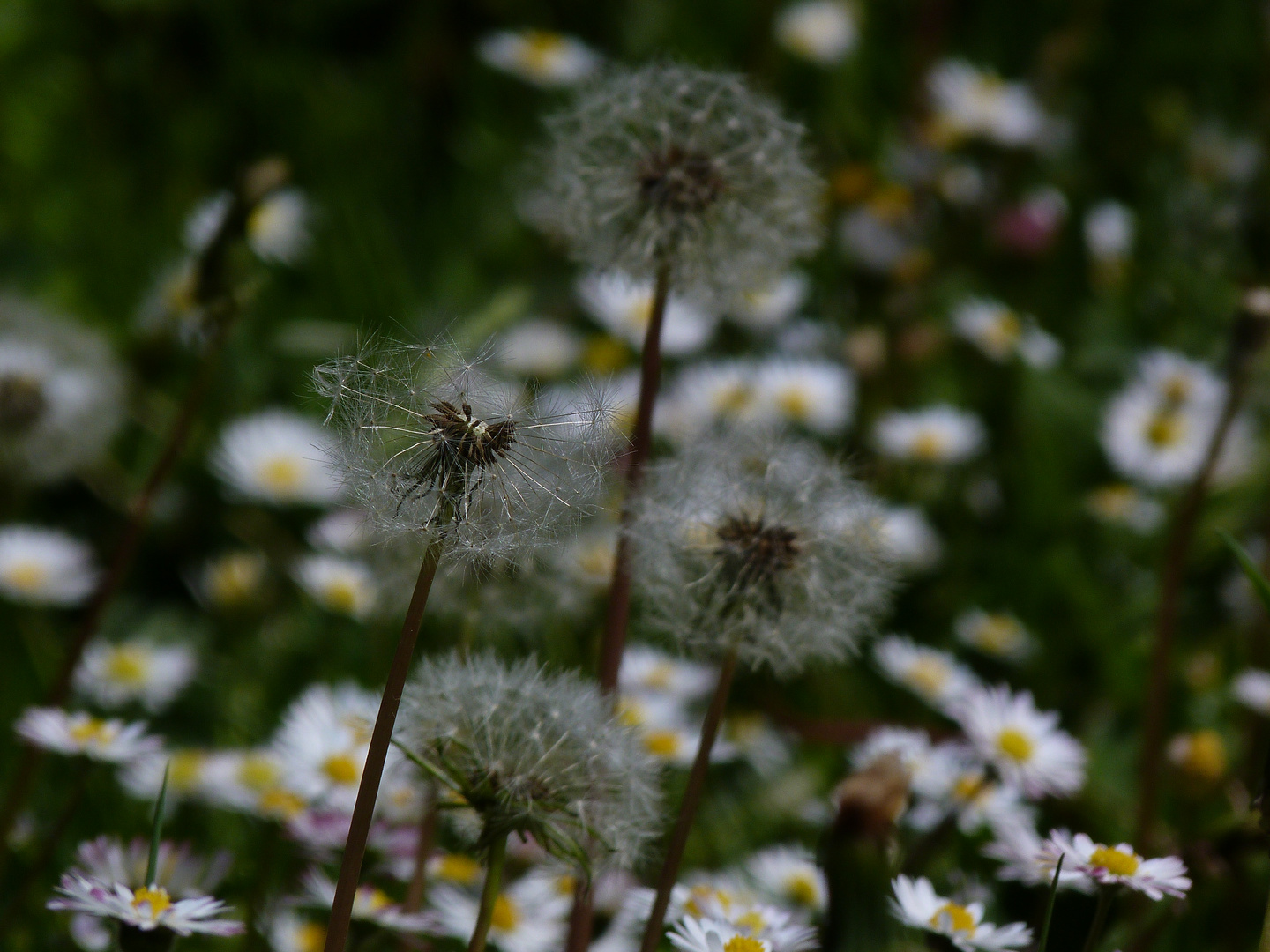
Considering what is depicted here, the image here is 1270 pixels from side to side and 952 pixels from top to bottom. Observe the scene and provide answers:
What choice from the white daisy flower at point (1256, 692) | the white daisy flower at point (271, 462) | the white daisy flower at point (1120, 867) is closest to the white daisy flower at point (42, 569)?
the white daisy flower at point (271, 462)

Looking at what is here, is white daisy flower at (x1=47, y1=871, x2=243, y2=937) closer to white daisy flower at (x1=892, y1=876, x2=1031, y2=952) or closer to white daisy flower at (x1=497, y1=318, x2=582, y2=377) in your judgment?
white daisy flower at (x1=892, y1=876, x2=1031, y2=952)

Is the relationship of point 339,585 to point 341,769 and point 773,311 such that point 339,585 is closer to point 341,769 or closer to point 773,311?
point 341,769

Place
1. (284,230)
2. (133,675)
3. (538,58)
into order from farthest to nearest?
(538,58) → (284,230) → (133,675)

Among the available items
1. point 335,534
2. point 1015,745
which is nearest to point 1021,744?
point 1015,745

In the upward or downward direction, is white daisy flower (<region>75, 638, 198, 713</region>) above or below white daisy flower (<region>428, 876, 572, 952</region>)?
above

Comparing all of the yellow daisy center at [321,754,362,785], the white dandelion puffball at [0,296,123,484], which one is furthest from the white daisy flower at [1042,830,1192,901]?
the white dandelion puffball at [0,296,123,484]

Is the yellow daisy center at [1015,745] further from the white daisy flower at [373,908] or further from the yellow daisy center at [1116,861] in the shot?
the white daisy flower at [373,908]
